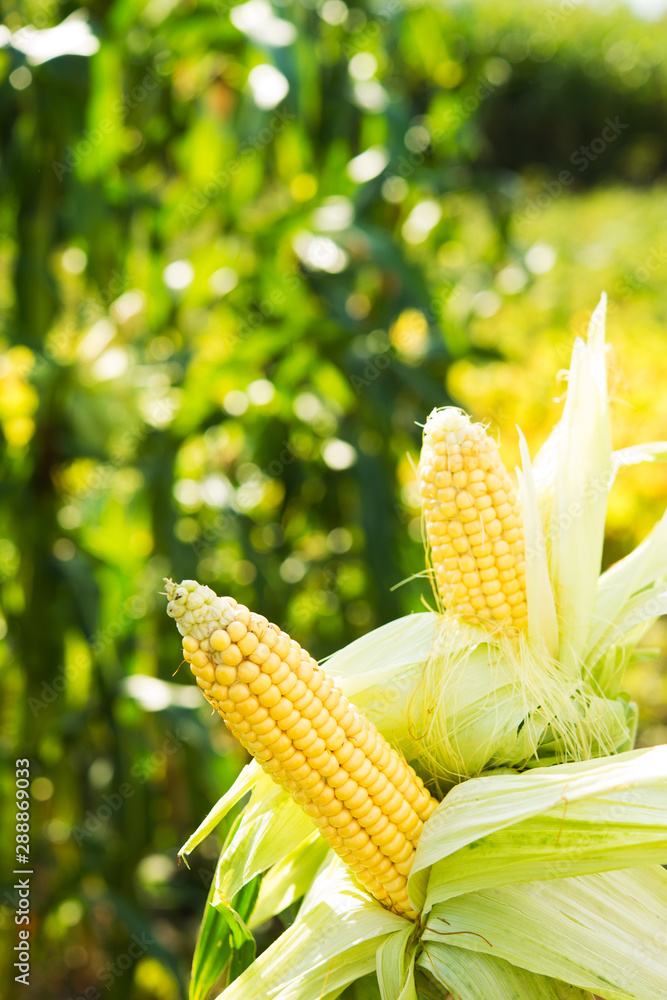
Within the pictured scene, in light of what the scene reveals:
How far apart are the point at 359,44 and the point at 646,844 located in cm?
234

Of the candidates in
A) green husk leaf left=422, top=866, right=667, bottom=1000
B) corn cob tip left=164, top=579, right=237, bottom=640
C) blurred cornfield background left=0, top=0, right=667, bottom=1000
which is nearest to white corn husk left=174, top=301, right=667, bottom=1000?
green husk leaf left=422, top=866, right=667, bottom=1000

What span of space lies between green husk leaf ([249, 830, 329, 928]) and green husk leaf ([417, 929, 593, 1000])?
0.14 m

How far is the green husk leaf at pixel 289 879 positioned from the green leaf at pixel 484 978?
144 mm

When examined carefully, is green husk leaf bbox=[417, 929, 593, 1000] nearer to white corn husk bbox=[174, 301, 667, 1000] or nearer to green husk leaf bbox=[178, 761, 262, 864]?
white corn husk bbox=[174, 301, 667, 1000]

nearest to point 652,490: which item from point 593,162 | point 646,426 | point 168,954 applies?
point 646,426

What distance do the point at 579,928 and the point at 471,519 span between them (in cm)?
25

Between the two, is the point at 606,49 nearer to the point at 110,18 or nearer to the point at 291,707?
the point at 110,18

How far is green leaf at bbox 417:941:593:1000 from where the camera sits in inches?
18.9

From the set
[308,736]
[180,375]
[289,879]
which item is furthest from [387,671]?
[180,375]

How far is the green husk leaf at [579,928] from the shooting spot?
0.46 meters

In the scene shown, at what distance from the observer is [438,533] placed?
55 cm

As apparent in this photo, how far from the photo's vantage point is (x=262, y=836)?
0.55 m

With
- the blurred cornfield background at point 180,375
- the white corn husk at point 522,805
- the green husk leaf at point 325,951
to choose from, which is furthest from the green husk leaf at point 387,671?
the blurred cornfield background at point 180,375

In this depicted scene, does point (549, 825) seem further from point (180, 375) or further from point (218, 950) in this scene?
point (180, 375)
